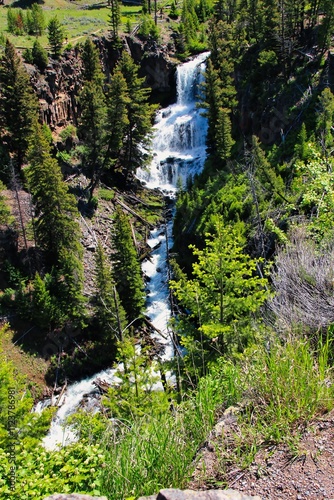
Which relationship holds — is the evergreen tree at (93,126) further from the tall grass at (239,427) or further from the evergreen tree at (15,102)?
the tall grass at (239,427)

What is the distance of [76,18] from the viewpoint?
232 feet

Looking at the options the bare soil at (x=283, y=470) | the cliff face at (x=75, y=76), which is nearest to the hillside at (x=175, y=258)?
the bare soil at (x=283, y=470)

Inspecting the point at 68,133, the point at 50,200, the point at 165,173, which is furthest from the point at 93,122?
the point at 165,173

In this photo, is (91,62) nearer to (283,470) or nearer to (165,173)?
(165,173)

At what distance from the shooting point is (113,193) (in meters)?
43.2

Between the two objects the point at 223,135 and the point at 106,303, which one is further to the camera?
the point at 223,135

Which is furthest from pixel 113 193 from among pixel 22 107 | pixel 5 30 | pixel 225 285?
pixel 5 30

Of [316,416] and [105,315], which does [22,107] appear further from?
[316,416]

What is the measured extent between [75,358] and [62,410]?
12.7 feet

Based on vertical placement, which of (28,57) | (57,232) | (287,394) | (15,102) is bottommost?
(57,232)

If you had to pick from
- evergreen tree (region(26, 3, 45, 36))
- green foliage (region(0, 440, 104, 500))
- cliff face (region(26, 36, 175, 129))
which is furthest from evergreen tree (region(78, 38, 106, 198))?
green foliage (region(0, 440, 104, 500))

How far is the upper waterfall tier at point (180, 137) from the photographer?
4825 centimetres

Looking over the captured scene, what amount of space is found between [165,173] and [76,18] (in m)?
41.7

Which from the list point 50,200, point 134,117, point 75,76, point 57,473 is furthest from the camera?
point 75,76
